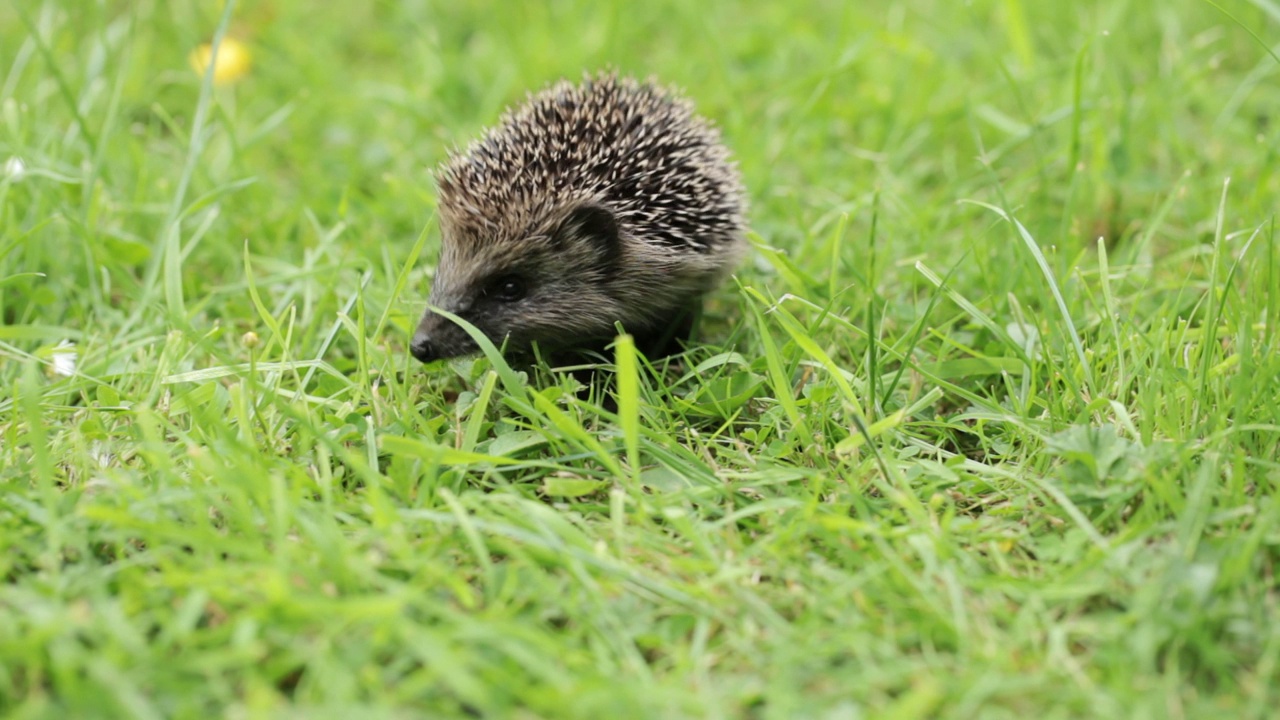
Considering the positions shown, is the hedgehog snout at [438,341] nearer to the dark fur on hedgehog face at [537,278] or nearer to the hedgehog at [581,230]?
the hedgehog at [581,230]

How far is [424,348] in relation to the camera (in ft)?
13.0

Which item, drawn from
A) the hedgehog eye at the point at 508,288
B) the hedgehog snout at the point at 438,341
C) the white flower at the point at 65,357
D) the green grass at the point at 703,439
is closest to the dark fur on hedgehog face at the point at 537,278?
the hedgehog eye at the point at 508,288

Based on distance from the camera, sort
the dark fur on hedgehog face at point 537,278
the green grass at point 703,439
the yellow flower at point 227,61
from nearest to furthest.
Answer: the green grass at point 703,439 < the dark fur on hedgehog face at point 537,278 < the yellow flower at point 227,61

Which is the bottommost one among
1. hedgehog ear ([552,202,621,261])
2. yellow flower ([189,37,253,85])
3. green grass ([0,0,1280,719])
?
green grass ([0,0,1280,719])

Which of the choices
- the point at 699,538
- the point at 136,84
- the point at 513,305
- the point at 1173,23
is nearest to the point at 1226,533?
the point at 699,538

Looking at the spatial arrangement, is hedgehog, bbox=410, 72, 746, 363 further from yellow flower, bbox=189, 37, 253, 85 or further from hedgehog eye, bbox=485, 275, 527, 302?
yellow flower, bbox=189, 37, 253, 85

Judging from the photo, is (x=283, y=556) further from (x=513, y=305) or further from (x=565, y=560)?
(x=513, y=305)

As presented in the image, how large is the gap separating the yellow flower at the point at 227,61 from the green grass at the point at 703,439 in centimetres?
24

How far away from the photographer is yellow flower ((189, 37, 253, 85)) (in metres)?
6.40

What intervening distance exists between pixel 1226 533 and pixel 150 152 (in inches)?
222

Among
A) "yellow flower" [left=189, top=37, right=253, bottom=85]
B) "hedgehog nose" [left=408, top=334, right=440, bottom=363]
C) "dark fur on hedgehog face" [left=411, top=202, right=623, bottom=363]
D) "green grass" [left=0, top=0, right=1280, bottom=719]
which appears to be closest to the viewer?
"green grass" [left=0, top=0, right=1280, bottom=719]

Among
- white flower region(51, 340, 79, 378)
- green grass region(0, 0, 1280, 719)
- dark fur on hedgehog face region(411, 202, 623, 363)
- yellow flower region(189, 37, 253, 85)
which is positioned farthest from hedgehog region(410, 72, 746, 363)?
yellow flower region(189, 37, 253, 85)

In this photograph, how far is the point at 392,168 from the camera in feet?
19.5

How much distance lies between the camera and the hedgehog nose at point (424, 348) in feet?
13.0
